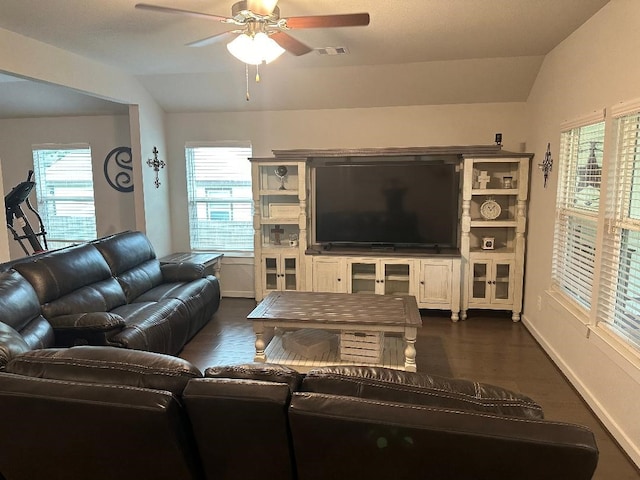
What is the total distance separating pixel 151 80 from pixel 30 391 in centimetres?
438

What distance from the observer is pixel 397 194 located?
16.5 feet

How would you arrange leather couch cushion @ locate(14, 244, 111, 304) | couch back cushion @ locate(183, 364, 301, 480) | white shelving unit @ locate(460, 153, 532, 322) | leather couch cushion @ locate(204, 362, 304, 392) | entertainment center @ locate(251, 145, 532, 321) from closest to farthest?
couch back cushion @ locate(183, 364, 301, 480)
leather couch cushion @ locate(204, 362, 304, 392)
leather couch cushion @ locate(14, 244, 111, 304)
white shelving unit @ locate(460, 153, 532, 322)
entertainment center @ locate(251, 145, 532, 321)

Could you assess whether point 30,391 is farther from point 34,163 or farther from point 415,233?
point 34,163

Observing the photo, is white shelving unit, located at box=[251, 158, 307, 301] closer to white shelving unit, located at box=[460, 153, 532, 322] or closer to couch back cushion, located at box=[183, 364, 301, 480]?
white shelving unit, located at box=[460, 153, 532, 322]

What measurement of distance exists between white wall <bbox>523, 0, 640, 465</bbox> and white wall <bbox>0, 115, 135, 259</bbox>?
4.84m

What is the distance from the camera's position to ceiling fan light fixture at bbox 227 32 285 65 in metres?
2.68

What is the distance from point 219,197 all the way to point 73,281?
2551 mm

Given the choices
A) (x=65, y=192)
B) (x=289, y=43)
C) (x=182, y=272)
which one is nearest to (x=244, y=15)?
(x=289, y=43)

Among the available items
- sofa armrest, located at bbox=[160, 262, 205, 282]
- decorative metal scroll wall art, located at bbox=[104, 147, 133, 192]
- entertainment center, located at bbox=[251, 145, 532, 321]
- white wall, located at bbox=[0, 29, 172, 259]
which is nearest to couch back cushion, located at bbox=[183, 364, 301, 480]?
white wall, located at bbox=[0, 29, 172, 259]

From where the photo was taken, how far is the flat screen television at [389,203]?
16.2ft

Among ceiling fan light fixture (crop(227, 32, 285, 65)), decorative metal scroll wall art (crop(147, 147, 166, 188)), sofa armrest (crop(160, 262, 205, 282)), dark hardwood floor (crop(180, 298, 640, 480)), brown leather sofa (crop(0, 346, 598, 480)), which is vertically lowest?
dark hardwood floor (crop(180, 298, 640, 480))

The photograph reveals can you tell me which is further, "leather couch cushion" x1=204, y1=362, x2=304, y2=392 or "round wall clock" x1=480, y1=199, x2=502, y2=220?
"round wall clock" x1=480, y1=199, x2=502, y2=220

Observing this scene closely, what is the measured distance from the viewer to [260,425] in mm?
1385

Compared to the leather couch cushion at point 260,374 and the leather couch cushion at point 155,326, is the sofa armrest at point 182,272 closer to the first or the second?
the leather couch cushion at point 155,326
